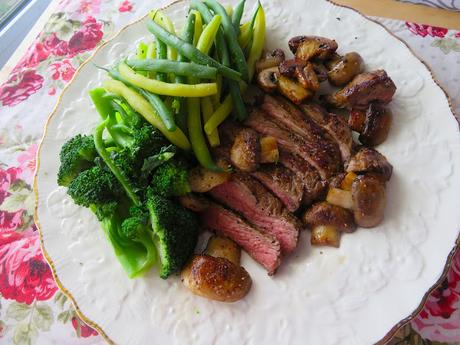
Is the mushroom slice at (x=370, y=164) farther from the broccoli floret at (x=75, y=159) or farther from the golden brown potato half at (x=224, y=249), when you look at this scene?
the broccoli floret at (x=75, y=159)

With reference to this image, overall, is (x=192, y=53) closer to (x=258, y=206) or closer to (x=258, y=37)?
(x=258, y=37)

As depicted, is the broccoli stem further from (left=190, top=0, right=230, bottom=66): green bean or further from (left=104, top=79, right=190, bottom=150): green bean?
(left=190, top=0, right=230, bottom=66): green bean

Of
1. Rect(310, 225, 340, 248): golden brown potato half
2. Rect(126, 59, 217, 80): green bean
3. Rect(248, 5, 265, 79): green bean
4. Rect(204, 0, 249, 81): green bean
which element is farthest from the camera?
Rect(248, 5, 265, 79): green bean

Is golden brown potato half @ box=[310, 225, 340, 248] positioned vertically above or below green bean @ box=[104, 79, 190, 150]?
below

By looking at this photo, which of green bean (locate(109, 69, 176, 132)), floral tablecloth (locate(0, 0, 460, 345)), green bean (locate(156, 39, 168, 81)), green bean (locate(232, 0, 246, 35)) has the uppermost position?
green bean (locate(232, 0, 246, 35))

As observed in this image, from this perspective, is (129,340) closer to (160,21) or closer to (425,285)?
(425,285)

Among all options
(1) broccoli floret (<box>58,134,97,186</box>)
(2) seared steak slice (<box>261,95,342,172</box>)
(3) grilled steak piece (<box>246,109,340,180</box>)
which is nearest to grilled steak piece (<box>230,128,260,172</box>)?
(3) grilled steak piece (<box>246,109,340,180</box>)

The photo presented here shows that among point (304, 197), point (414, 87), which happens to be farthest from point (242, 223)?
point (414, 87)
